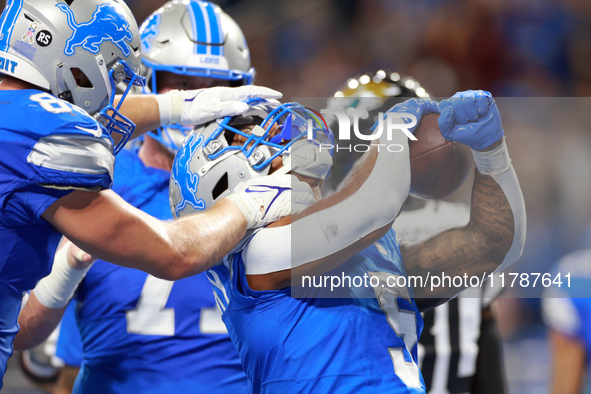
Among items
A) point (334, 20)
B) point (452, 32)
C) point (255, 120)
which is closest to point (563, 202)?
point (255, 120)

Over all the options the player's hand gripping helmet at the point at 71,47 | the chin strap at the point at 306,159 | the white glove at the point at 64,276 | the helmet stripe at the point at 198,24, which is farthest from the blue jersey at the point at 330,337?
the helmet stripe at the point at 198,24

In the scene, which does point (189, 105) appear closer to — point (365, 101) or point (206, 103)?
point (206, 103)

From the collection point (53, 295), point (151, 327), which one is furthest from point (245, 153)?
point (53, 295)

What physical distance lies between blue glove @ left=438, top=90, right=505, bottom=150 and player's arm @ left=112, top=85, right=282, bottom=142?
0.59 m

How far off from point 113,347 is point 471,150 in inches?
63.3

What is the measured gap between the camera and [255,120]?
2104 mm

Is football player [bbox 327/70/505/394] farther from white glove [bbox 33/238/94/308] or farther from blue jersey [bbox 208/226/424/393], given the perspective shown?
white glove [bbox 33/238/94/308]

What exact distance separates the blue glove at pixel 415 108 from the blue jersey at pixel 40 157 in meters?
0.81

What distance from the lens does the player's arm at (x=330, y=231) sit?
1.82m

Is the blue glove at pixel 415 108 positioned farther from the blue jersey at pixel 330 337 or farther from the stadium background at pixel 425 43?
the stadium background at pixel 425 43

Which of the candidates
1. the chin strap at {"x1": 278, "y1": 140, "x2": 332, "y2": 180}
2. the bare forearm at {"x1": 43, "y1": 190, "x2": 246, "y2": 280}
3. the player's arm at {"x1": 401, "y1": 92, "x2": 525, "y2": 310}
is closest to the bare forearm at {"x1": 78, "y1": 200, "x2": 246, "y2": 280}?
the bare forearm at {"x1": 43, "y1": 190, "x2": 246, "y2": 280}

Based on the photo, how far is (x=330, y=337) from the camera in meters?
1.84

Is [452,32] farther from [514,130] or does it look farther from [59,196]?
[59,196]

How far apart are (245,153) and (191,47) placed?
48.6 inches
